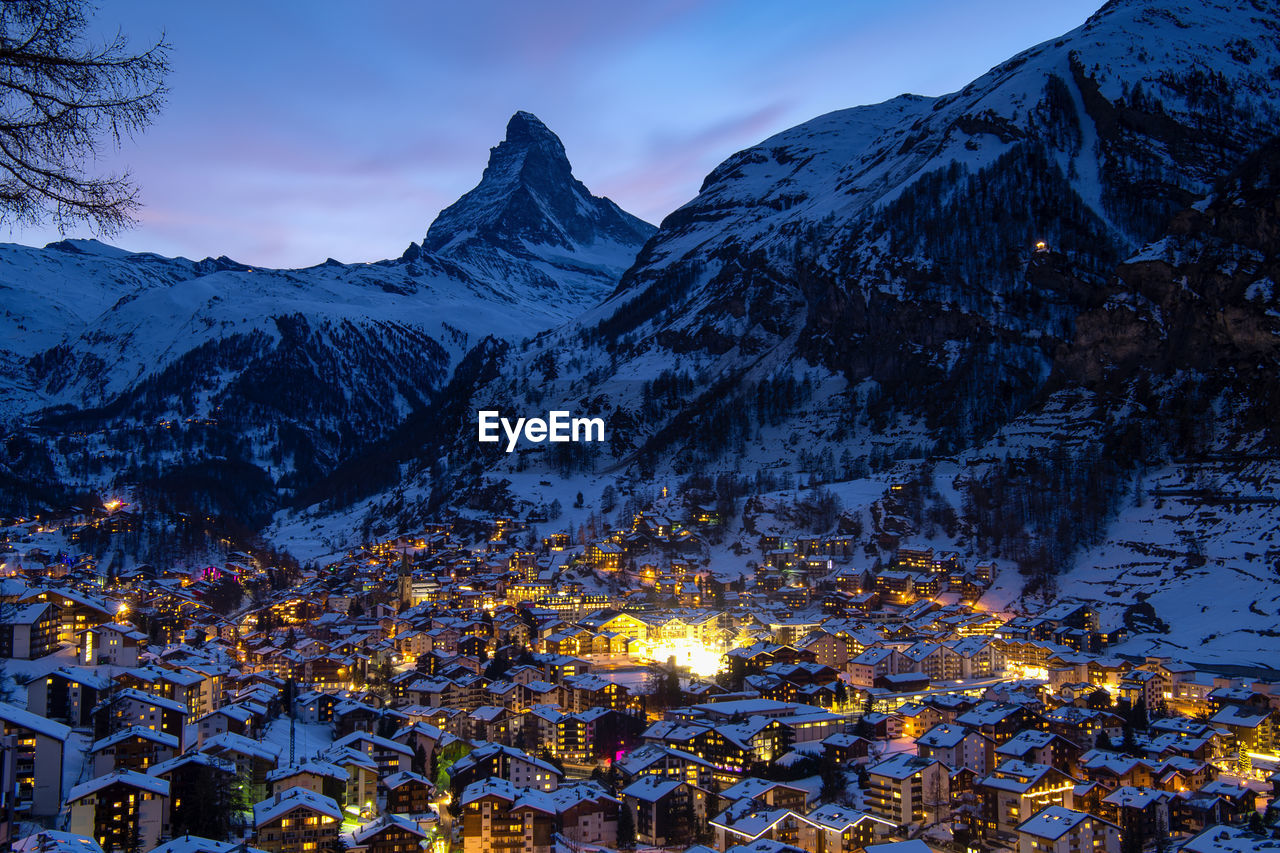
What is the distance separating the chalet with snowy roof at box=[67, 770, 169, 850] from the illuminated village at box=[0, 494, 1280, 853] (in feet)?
0.17

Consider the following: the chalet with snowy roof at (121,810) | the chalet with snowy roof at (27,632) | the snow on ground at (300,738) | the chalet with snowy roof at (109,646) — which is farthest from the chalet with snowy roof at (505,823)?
the chalet with snowy roof at (27,632)

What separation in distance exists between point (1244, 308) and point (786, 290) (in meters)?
40.7

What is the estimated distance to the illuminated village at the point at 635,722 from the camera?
22.8 meters

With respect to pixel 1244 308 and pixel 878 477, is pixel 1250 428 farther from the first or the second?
pixel 878 477

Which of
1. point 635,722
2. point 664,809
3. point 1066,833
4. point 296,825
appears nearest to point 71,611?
point 296,825

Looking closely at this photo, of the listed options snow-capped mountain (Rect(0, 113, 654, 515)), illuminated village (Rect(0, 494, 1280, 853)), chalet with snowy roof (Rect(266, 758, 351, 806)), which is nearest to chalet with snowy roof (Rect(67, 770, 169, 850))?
illuminated village (Rect(0, 494, 1280, 853))

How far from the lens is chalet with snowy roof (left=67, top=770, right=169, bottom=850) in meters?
20.1

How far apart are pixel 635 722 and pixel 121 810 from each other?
15.4 m

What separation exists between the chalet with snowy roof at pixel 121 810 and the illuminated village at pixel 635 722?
51mm

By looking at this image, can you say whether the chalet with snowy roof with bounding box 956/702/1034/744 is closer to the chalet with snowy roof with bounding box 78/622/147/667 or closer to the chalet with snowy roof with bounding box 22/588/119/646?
the chalet with snowy roof with bounding box 78/622/147/667

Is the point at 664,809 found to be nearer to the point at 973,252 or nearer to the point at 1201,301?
the point at 1201,301

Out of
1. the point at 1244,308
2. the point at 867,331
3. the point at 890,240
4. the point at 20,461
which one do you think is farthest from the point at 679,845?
the point at 20,461

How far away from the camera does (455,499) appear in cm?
7800

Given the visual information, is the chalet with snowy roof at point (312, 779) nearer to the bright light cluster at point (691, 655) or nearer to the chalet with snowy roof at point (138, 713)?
the chalet with snowy roof at point (138, 713)
